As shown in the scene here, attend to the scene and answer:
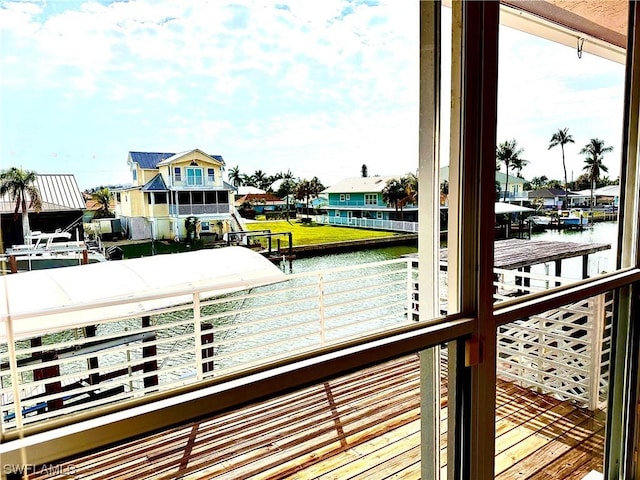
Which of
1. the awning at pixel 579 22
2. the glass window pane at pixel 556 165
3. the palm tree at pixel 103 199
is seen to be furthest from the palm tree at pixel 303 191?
the awning at pixel 579 22

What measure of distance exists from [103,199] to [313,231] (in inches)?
23.6

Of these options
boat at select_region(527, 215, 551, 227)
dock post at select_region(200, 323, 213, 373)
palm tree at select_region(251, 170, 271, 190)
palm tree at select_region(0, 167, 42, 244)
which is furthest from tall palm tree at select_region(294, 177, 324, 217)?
boat at select_region(527, 215, 551, 227)

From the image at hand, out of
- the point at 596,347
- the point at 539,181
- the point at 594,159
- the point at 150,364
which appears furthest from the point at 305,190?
the point at 596,347

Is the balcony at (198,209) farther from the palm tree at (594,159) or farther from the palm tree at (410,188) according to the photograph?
the palm tree at (594,159)

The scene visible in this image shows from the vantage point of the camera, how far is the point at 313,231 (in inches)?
51.5

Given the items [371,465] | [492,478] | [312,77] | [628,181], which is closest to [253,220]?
[312,77]

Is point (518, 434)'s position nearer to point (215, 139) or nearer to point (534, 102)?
point (534, 102)

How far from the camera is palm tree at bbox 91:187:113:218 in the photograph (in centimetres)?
85

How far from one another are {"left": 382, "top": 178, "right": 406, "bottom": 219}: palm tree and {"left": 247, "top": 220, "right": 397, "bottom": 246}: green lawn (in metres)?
0.11

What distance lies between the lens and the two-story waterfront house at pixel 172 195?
3.01 ft

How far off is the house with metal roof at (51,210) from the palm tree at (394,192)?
Result: 0.96 m

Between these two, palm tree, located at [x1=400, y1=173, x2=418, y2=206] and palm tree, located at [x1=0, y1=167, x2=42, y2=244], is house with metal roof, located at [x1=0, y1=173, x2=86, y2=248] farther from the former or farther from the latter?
palm tree, located at [x1=400, y1=173, x2=418, y2=206]

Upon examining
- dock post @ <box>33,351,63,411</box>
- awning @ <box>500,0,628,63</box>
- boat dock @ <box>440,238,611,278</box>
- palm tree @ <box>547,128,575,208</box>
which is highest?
awning @ <box>500,0,628,63</box>

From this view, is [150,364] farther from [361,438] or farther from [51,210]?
[361,438]
